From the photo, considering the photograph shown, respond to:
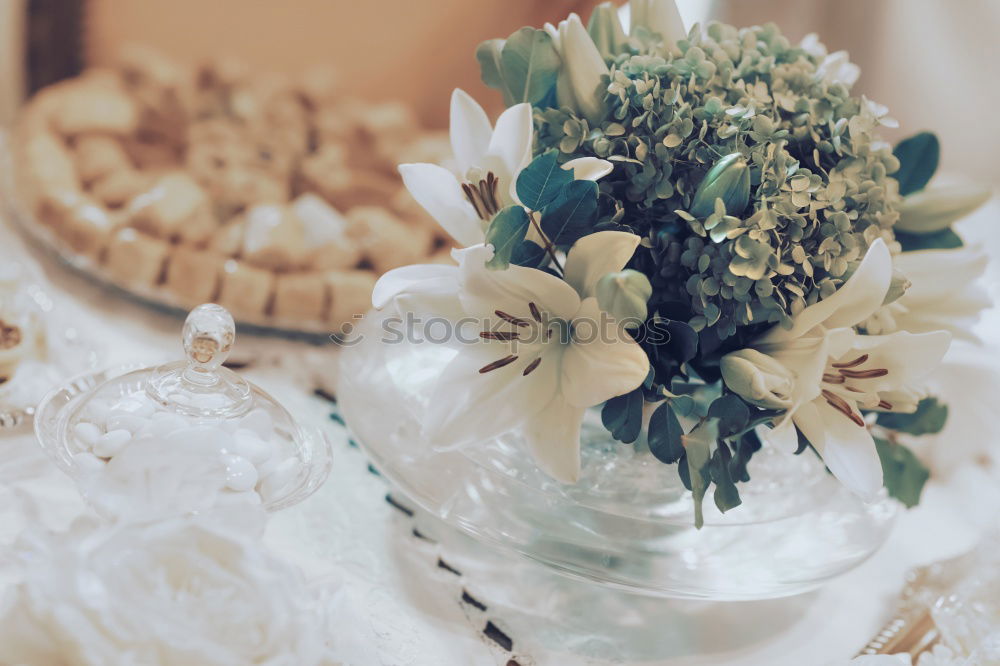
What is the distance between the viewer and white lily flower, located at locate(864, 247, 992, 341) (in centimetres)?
47

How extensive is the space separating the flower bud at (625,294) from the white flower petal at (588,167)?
49mm

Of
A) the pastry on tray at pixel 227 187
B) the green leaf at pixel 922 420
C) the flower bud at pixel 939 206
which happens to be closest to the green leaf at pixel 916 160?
the flower bud at pixel 939 206

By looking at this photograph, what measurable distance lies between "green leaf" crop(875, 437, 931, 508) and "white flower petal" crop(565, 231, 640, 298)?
0.83 ft

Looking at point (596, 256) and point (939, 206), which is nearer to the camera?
point (596, 256)

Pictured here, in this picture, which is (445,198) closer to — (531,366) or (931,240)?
(531,366)

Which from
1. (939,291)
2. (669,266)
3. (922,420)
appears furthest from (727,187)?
(922,420)

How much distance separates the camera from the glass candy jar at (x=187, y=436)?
363 millimetres

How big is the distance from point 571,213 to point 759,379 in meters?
0.11

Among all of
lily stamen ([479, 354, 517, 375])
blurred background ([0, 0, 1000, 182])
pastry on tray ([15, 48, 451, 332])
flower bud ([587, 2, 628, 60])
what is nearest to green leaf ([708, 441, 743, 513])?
lily stamen ([479, 354, 517, 375])

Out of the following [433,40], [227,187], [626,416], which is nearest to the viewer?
[626,416]

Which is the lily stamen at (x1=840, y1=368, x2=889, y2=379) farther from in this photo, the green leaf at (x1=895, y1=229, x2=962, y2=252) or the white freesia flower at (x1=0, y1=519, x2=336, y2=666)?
the white freesia flower at (x1=0, y1=519, x2=336, y2=666)

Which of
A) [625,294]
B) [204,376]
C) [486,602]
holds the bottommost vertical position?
[486,602]

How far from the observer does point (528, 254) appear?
0.42 metres

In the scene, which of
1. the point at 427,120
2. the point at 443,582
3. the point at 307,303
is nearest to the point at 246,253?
the point at 307,303
